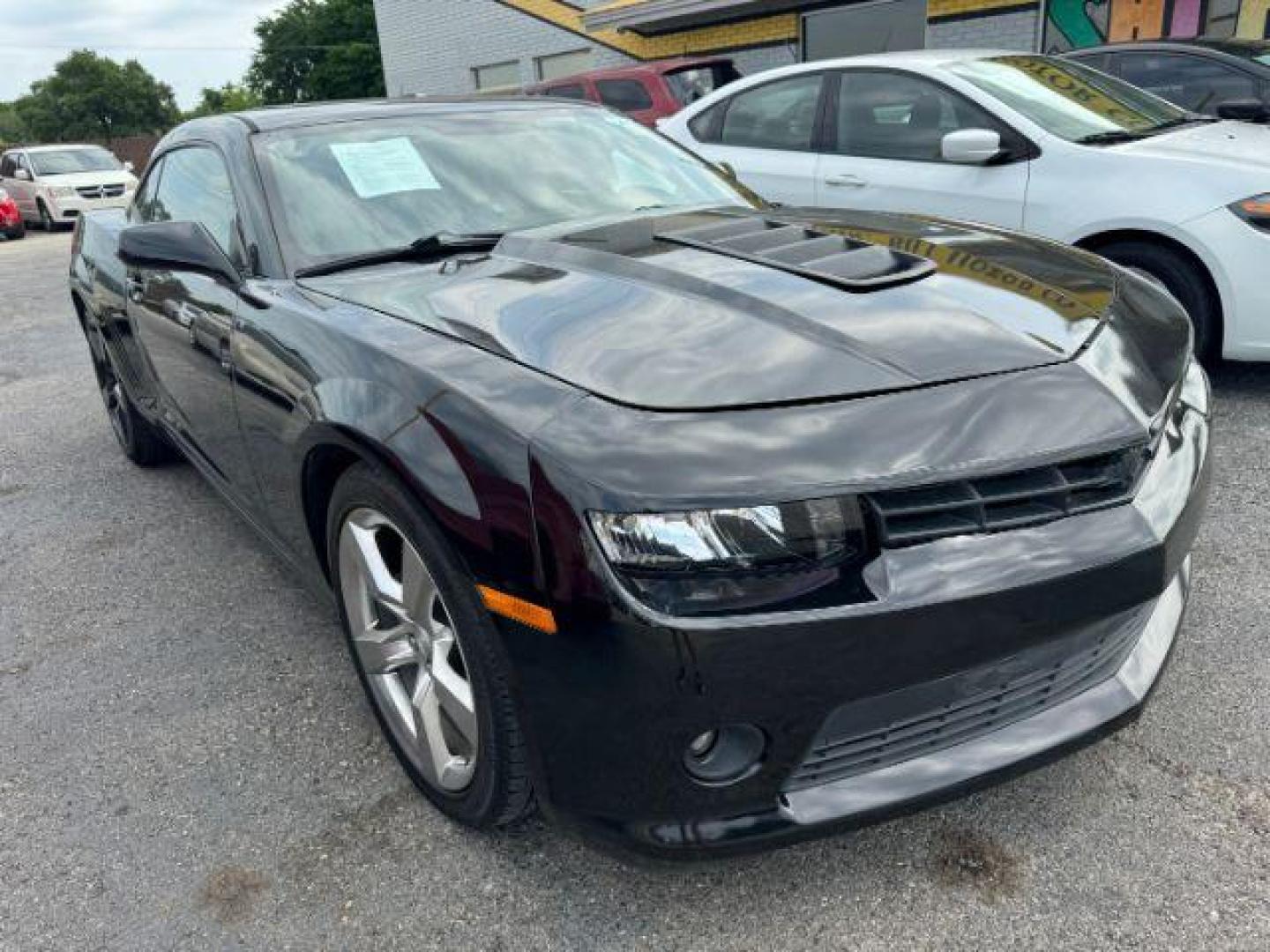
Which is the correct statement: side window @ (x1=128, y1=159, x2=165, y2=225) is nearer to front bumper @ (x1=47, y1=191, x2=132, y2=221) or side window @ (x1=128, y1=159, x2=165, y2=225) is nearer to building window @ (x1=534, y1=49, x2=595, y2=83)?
building window @ (x1=534, y1=49, x2=595, y2=83)

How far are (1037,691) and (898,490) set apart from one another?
0.52m

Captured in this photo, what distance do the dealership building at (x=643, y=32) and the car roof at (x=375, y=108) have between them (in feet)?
22.5

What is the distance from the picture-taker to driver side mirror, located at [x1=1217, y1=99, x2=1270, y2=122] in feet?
18.9

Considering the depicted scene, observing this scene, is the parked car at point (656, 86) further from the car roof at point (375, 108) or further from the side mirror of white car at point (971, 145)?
the car roof at point (375, 108)

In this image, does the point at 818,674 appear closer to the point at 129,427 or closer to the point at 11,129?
the point at 129,427

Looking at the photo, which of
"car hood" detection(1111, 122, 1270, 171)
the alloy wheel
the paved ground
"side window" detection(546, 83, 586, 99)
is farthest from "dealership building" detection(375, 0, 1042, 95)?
the alloy wheel

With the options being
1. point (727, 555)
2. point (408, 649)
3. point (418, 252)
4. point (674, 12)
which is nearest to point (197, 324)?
point (418, 252)

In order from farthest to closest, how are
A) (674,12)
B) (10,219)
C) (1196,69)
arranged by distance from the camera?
(10,219)
(674,12)
(1196,69)

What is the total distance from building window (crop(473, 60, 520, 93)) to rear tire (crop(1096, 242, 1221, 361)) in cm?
1747

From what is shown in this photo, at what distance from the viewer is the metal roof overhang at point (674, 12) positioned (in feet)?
47.3

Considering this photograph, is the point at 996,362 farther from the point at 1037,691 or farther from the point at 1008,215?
the point at 1008,215

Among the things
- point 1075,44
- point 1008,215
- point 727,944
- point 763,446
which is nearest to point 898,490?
point 763,446

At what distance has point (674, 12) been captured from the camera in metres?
15.1

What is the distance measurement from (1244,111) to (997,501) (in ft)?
18.7
